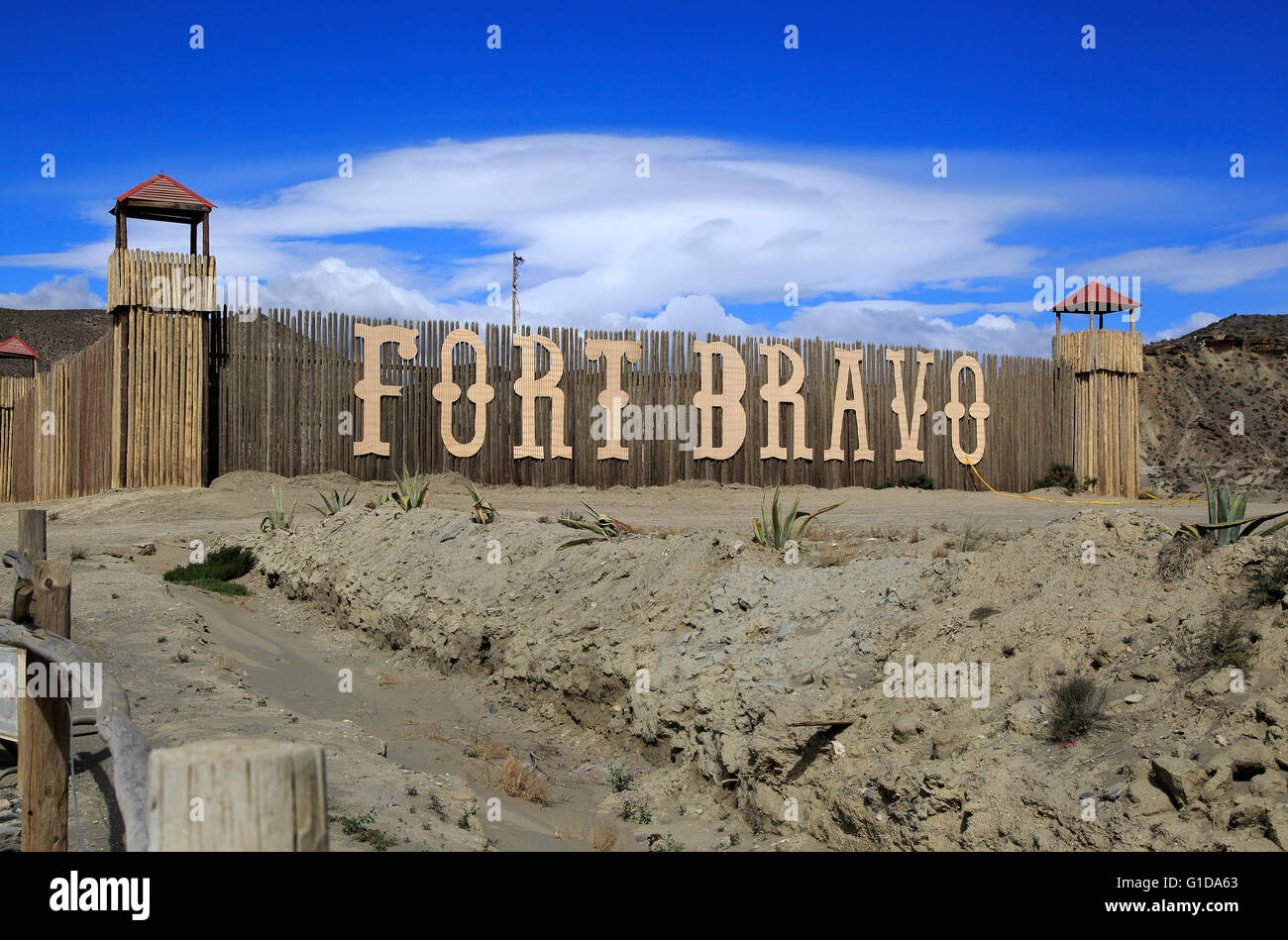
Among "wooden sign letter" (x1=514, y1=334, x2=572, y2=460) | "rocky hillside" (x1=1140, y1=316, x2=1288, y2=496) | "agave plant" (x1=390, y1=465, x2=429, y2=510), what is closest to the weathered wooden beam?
"agave plant" (x1=390, y1=465, x2=429, y2=510)

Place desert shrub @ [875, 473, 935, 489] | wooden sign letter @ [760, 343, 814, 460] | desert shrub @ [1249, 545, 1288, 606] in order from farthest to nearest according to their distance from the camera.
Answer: desert shrub @ [875, 473, 935, 489] < wooden sign letter @ [760, 343, 814, 460] < desert shrub @ [1249, 545, 1288, 606]

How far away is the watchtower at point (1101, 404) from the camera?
2089cm

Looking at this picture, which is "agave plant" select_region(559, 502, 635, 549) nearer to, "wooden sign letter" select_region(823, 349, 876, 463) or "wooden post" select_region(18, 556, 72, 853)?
"wooden post" select_region(18, 556, 72, 853)

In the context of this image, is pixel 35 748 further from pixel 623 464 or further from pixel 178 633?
pixel 623 464

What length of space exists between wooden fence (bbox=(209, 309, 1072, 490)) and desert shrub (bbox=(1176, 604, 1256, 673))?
12831 mm

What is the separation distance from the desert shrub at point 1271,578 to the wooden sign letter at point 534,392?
1273 cm

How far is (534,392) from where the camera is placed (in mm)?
16594

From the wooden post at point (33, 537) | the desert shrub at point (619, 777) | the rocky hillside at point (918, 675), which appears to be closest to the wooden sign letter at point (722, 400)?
the rocky hillside at point (918, 675)

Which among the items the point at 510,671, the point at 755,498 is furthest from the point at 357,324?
the point at 510,671

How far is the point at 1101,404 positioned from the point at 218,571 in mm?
17685

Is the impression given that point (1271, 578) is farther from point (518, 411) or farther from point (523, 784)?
point (518, 411)

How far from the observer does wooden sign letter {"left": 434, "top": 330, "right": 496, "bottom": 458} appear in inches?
639

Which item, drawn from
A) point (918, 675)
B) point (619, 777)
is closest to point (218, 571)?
point (619, 777)

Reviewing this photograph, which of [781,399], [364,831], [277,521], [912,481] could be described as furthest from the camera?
[912,481]
